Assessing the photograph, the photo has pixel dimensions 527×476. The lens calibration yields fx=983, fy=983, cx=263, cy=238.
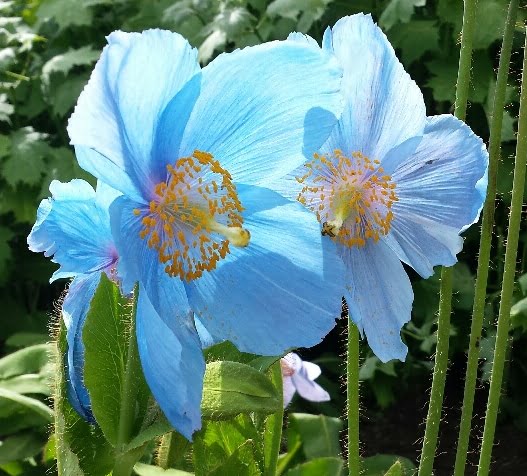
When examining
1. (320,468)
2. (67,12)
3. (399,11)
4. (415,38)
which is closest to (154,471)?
(320,468)

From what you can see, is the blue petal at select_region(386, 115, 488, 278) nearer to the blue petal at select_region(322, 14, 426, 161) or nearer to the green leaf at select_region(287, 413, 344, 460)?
the blue petal at select_region(322, 14, 426, 161)

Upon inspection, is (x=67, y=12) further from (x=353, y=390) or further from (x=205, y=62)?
(x=353, y=390)

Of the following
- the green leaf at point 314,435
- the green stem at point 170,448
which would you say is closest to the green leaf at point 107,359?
the green stem at point 170,448

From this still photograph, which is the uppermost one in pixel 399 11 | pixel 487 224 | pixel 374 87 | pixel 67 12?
pixel 374 87

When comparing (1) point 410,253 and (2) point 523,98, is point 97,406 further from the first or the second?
(2) point 523,98

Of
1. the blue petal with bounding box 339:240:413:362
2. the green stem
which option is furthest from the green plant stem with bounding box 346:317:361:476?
the green stem

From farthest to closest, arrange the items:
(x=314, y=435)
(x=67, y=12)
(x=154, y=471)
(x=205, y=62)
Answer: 1. (x=67, y=12)
2. (x=205, y=62)
3. (x=314, y=435)
4. (x=154, y=471)

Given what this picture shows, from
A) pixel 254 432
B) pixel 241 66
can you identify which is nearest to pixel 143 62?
pixel 241 66

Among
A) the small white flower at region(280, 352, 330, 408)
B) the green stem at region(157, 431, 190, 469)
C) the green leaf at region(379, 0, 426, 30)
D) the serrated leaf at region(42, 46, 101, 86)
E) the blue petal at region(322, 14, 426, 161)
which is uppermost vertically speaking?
the blue petal at region(322, 14, 426, 161)
